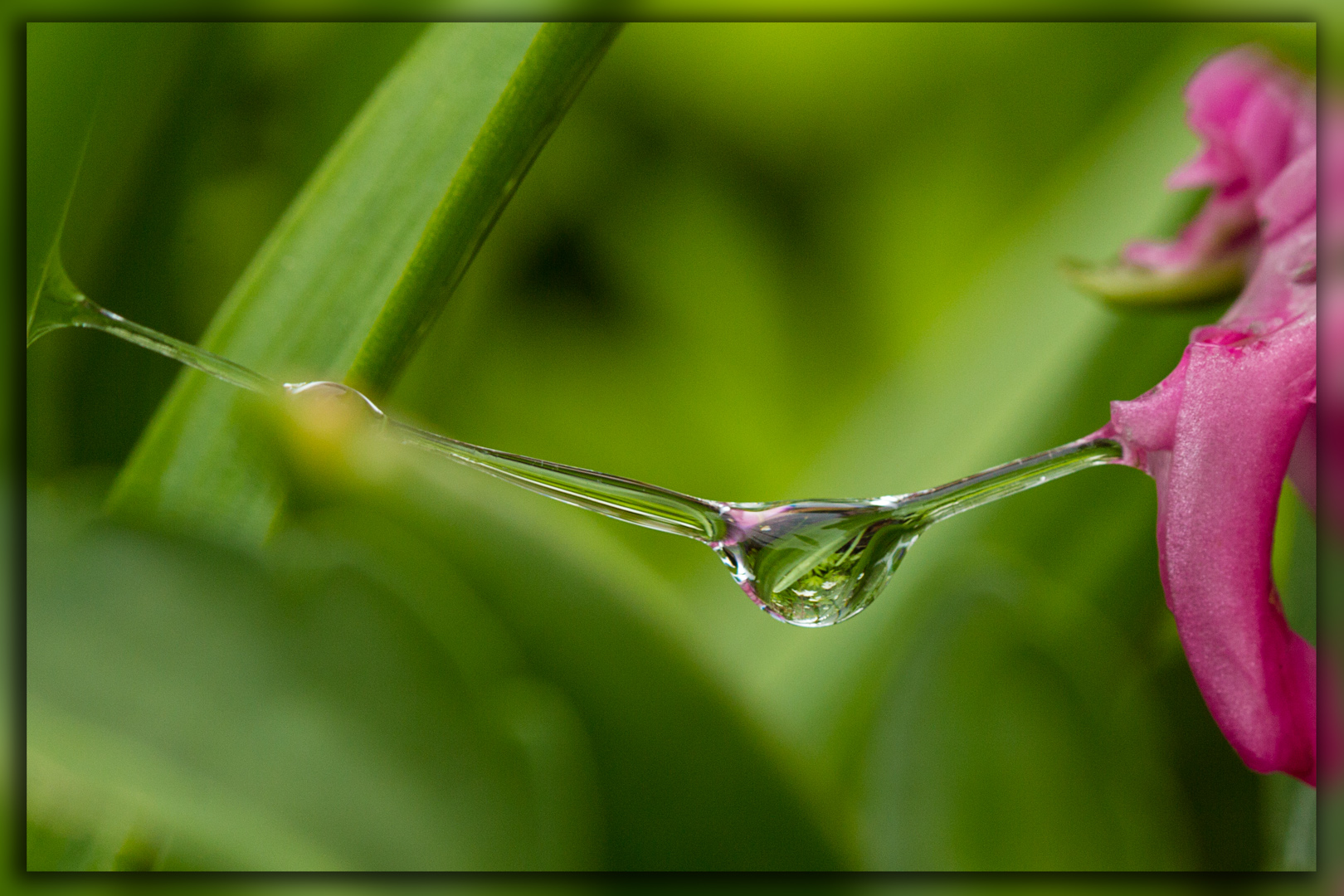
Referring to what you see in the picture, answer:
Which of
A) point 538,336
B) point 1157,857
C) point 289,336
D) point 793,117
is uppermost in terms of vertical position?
point 793,117

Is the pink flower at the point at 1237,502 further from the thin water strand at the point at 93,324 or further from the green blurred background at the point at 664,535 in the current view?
the thin water strand at the point at 93,324

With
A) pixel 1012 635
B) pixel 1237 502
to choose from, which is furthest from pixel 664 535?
pixel 1237 502

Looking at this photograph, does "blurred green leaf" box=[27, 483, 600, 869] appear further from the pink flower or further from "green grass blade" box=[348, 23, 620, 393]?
the pink flower

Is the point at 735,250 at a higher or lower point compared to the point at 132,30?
higher

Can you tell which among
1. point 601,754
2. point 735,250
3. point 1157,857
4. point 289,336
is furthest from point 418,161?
point 735,250

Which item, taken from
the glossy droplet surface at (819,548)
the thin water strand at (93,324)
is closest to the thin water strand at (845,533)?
the glossy droplet surface at (819,548)

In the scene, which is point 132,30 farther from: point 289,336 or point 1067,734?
point 1067,734
